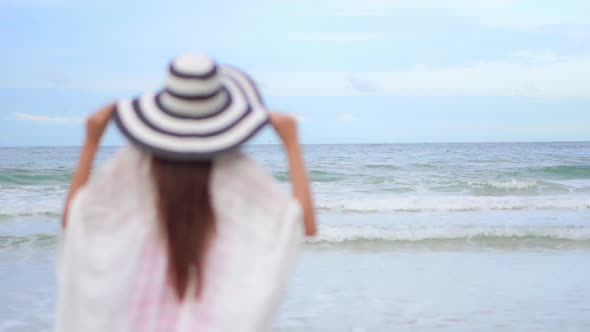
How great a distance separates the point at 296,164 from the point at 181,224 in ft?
1.16

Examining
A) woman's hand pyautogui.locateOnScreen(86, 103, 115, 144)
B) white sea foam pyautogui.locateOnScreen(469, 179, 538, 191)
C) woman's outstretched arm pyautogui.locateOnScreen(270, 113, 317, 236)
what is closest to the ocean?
white sea foam pyautogui.locateOnScreen(469, 179, 538, 191)

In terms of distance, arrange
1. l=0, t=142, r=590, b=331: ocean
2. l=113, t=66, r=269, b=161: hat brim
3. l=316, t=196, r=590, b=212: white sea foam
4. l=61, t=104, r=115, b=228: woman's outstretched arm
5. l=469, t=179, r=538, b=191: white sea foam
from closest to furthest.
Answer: l=113, t=66, r=269, b=161: hat brim, l=61, t=104, r=115, b=228: woman's outstretched arm, l=0, t=142, r=590, b=331: ocean, l=316, t=196, r=590, b=212: white sea foam, l=469, t=179, r=538, b=191: white sea foam

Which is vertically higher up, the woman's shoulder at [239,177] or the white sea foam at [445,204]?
the woman's shoulder at [239,177]

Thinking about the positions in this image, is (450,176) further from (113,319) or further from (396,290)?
(113,319)

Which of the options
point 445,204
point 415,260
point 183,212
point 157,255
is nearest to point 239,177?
point 183,212

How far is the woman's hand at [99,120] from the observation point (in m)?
2.09

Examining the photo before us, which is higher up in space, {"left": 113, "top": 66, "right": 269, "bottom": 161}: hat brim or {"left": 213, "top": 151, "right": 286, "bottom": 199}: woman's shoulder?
{"left": 113, "top": 66, "right": 269, "bottom": 161}: hat brim

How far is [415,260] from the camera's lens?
30.8ft

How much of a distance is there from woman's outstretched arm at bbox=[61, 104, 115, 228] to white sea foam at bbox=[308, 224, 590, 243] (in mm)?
8713

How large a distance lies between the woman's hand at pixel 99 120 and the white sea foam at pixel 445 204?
12476 millimetres

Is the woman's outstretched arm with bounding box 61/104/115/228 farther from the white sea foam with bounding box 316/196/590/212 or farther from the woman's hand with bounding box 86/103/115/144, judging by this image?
the white sea foam with bounding box 316/196/590/212

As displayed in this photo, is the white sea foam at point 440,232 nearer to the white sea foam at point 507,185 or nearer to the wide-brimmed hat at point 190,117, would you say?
the white sea foam at point 507,185

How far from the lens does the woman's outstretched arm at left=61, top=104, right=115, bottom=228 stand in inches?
82.2

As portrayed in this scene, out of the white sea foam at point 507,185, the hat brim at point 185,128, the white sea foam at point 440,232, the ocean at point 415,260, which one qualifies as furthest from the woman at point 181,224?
the white sea foam at point 507,185
